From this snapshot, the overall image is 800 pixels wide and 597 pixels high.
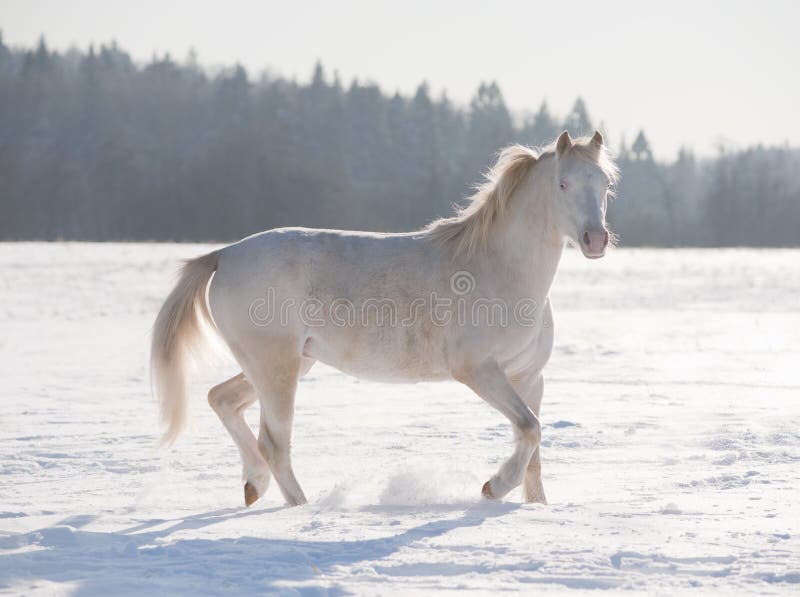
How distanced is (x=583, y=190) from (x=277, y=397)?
2046mm

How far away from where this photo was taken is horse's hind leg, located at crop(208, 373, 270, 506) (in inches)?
209

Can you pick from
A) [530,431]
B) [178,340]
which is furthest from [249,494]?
[530,431]

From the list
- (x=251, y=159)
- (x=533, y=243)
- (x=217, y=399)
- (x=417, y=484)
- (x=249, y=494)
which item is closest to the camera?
(x=417, y=484)

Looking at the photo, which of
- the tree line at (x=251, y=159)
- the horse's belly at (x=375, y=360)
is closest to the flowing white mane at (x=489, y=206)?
the horse's belly at (x=375, y=360)

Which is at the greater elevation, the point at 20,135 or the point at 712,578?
the point at 20,135

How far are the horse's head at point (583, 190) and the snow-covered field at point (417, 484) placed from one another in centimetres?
140

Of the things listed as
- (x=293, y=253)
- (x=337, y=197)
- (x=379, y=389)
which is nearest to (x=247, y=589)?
(x=293, y=253)

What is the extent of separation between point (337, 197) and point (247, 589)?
65868 millimetres

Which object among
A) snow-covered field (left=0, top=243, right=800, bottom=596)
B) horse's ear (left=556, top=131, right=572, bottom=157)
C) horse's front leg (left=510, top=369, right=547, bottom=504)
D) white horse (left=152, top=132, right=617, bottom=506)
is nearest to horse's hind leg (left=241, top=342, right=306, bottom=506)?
white horse (left=152, top=132, right=617, bottom=506)

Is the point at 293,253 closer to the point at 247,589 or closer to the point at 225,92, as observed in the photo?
the point at 247,589

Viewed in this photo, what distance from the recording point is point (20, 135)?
74.4m

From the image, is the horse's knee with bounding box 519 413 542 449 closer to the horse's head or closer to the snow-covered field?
the snow-covered field

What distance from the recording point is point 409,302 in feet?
17.3

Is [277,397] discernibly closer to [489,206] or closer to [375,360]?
[375,360]
